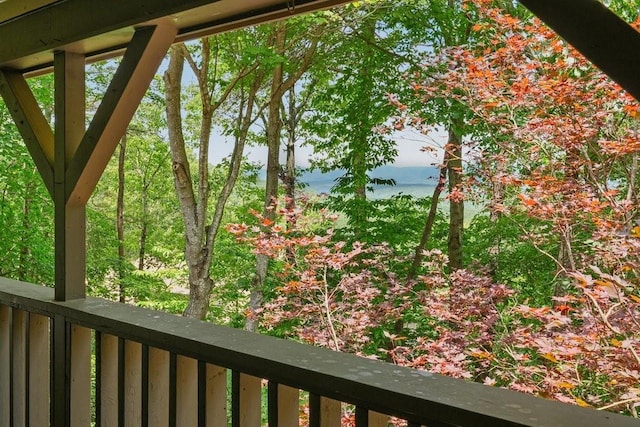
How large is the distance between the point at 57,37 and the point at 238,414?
63.5 inches

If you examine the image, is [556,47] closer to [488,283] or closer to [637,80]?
[488,283]

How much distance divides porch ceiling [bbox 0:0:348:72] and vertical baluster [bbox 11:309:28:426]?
3.60ft

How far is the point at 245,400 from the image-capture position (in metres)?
1.48

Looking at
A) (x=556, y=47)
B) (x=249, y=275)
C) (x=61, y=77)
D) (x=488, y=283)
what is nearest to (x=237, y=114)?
(x=249, y=275)

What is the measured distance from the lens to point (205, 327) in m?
1.65

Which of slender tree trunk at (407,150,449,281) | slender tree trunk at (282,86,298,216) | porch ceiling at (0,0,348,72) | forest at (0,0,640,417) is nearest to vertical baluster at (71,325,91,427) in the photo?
porch ceiling at (0,0,348,72)

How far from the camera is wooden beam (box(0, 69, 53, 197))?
90.0 inches

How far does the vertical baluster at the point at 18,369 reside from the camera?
2.27m

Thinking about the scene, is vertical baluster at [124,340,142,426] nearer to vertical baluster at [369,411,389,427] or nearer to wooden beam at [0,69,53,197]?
wooden beam at [0,69,53,197]

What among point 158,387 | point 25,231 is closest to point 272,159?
point 25,231

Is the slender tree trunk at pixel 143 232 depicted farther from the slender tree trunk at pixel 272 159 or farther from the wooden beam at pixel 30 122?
the wooden beam at pixel 30 122

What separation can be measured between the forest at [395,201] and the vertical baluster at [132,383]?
6.65ft

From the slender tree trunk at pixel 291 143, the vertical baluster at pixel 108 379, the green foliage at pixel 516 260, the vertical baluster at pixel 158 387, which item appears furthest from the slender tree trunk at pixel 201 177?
the vertical baluster at pixel 158 387

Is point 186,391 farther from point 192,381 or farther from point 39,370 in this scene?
point 39,370
